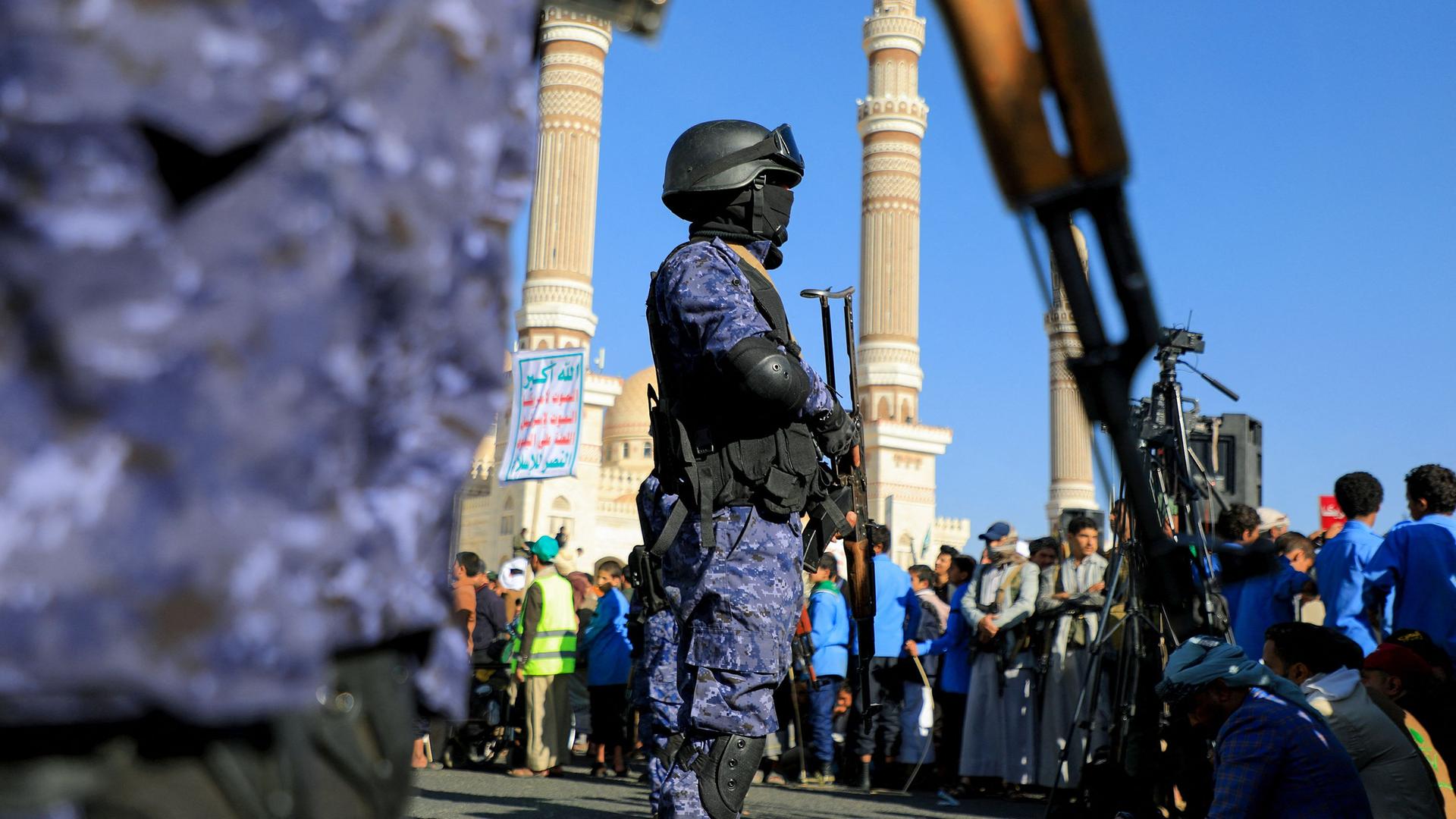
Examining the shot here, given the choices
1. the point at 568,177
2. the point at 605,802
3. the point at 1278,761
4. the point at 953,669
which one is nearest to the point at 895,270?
the point at 568,177

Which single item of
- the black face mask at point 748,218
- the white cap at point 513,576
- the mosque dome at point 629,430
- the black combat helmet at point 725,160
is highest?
the mosque dome at point 629,430

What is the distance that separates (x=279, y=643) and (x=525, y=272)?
32160 mm

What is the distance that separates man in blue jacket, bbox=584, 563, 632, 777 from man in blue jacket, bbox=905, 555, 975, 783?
205cm

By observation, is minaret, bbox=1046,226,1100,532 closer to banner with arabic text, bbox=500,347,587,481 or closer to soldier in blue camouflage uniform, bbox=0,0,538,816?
banner with arabic text, bbox=500,347,587,481

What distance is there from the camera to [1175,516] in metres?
6.17

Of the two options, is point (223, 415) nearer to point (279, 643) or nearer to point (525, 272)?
point (279, 643)

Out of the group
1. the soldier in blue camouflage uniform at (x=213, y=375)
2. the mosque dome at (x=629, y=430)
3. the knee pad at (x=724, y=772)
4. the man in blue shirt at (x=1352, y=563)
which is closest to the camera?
the soldier in blue camouflage uniform at (x=213, y=375)

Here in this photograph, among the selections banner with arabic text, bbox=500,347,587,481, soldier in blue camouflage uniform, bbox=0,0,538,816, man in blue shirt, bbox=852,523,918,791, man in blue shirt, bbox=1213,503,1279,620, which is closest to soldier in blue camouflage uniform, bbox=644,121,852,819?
soldier in blue camouflage uniform, bbox=0,0,538,816

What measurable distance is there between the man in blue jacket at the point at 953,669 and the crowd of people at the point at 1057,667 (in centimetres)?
1

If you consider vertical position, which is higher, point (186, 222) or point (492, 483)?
point (492, 483)

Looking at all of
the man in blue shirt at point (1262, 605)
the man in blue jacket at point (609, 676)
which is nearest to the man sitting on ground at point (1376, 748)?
the man in blue shirt at point (1262, 605)

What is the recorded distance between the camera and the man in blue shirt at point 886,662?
354 inches

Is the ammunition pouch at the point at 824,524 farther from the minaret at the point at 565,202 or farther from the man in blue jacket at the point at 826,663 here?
the minaret at the point at 565,202

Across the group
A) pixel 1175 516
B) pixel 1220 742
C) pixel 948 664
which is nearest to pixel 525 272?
pixel 948 664
